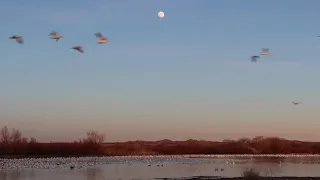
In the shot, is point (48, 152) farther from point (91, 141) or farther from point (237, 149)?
point (237, 149)

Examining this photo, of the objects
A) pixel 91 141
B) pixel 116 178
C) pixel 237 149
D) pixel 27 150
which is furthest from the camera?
pixel 237 149

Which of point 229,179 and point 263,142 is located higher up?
point 263,142

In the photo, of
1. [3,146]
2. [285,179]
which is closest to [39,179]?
[285,179]

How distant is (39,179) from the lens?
40875 millimetres

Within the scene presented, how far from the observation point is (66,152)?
112438 millimetres

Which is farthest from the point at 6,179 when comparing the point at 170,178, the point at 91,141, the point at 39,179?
the point at 91,141

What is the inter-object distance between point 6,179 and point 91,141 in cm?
7861

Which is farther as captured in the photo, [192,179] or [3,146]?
[3,146]

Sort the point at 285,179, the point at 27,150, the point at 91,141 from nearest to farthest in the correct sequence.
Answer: the point at 285,179, the point at 27,150, the point at 91,141

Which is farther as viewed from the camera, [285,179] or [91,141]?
[91,141]

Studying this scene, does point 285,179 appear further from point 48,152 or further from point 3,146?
point 3,146

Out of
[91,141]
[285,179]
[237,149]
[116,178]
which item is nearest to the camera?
[285,179]

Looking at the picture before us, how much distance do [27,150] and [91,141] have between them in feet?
50.7

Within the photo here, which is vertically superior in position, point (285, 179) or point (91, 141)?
point (91, 141)
